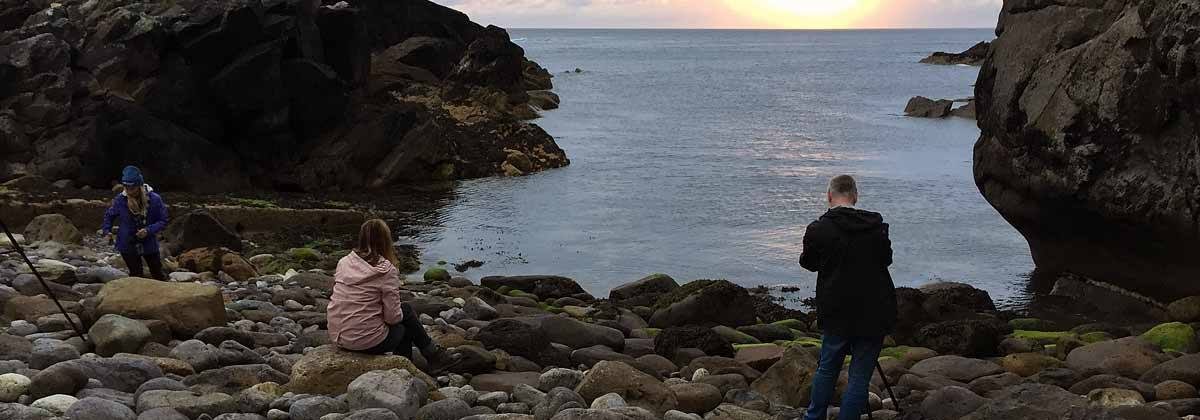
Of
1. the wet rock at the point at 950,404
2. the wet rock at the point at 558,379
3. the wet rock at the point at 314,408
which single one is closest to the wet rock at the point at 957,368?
the wet rock at the point at 950,404

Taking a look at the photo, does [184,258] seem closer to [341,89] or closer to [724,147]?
[341,89]

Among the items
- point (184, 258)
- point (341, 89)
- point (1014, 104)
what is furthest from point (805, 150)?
point (184, 258)

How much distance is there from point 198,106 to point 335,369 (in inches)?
1089

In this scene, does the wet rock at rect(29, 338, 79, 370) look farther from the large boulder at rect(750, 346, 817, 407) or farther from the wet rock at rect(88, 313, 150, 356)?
the large boulder at rect(750, 346, 817, 407)

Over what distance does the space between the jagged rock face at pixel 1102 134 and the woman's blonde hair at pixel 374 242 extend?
1229cm

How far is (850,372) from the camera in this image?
8.43 m

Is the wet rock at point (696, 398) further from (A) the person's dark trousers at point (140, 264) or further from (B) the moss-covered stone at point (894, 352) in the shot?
(A) the person's dark trousers at point (140, 264)

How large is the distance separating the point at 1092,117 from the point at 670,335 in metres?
9.51

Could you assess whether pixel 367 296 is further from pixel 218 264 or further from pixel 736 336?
pixel 218 264

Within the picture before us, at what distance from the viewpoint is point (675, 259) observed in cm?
2622

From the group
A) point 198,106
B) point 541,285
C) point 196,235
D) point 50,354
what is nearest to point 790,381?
point 50,354

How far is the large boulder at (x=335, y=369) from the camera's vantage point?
29.5 ft

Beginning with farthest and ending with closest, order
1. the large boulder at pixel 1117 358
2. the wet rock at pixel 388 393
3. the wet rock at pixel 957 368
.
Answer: the large boulder at pixel 1117 358 < the wet rock at pixel 957 368 < the wet rock at pixel 388 393

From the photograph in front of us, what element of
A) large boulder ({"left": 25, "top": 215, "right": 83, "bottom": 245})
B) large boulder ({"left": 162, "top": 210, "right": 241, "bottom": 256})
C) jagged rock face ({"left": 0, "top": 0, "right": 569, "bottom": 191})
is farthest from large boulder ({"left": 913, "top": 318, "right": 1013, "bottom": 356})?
jagged rock face ({"left": 0, "top": 0, "right": 569, "bottom": 191})
